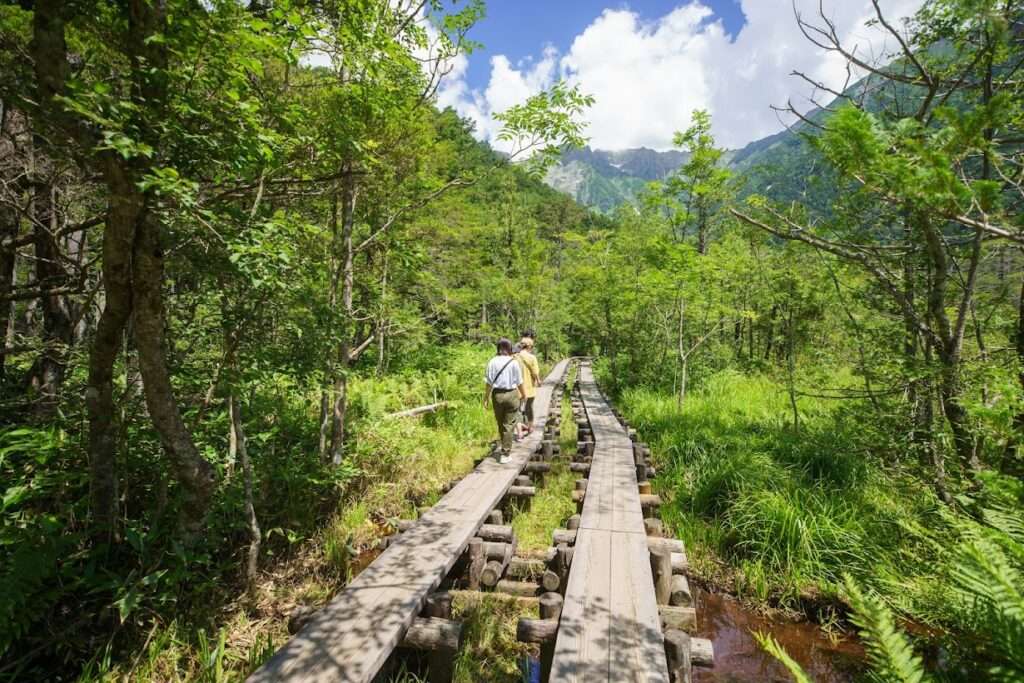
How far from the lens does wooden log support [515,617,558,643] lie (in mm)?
3170

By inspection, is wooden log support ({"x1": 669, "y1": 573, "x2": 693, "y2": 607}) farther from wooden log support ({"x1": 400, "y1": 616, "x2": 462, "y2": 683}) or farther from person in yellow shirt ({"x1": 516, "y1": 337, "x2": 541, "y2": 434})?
person in yellow shirt ({"x1": 516, "y1": 337, "x2": 541, "y2": 434})

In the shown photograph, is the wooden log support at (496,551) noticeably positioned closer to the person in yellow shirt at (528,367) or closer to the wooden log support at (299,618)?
the wooden log support at (299,618)

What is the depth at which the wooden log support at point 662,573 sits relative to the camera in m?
3.97

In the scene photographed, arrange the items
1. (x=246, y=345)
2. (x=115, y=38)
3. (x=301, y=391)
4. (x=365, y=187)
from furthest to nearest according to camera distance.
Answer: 1. (x=365, y=187)
2. (x=301, y=391)
3. (x=246, y=345)
4. (x=115, y=38)

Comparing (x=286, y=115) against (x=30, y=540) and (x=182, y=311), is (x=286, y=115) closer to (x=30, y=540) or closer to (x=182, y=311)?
(x=182, y=311)

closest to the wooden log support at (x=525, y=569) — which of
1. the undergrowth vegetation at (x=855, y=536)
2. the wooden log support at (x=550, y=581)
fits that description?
the wooden log support at (x=550, y=581)

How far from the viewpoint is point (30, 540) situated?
11.0ft

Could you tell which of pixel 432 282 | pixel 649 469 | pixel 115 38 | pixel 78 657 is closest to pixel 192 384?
pixel 78 657

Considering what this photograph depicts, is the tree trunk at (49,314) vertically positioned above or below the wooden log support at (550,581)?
above

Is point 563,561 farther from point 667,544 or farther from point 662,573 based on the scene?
point 667,544

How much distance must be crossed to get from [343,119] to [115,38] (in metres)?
1.80

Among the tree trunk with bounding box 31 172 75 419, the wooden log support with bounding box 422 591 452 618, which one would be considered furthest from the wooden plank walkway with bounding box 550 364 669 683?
the tree trunk with bounding box 31 172 75 419

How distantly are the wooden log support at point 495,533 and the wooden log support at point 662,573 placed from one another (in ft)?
5.37

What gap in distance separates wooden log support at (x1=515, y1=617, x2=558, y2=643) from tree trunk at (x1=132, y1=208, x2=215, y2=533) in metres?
3.02
